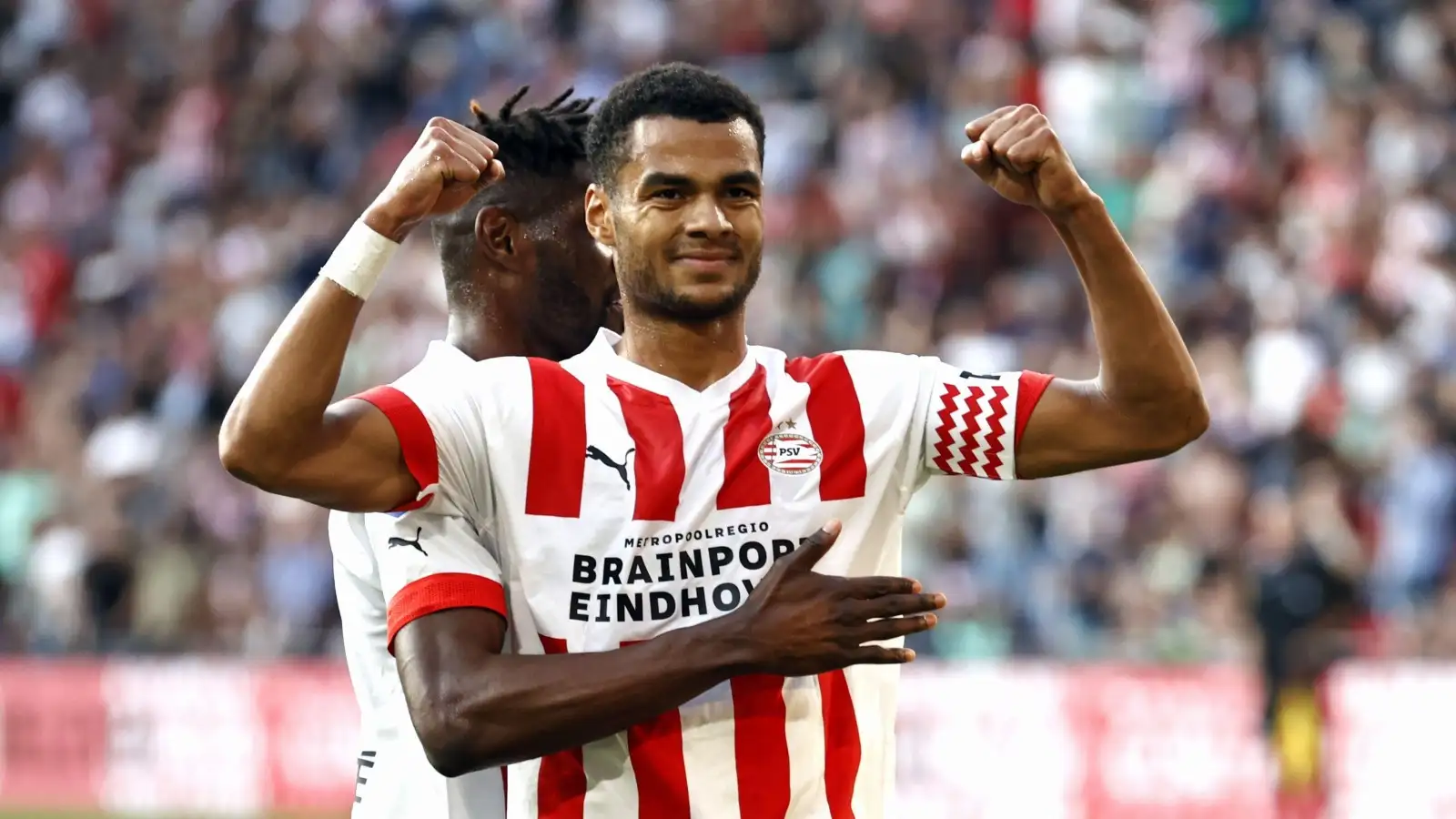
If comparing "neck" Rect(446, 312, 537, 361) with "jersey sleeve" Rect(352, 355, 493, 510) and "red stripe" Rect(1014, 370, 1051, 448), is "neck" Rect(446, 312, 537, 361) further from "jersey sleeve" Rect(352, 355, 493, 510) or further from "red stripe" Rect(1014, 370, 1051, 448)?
"red stripe" Rect(1014, 370, 1051, 448)

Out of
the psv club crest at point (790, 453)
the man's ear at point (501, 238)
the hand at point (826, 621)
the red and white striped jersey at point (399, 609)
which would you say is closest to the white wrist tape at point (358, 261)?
the red and white striped jersey at point (399, 609)

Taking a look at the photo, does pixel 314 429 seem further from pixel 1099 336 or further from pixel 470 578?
pixel 1099 336

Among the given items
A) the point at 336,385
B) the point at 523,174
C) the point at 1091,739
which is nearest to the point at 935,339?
the point at 1091,739

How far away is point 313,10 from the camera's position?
18.3m

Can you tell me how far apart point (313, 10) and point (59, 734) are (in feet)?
23.2

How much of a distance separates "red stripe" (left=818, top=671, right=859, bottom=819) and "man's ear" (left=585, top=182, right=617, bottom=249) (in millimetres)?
999

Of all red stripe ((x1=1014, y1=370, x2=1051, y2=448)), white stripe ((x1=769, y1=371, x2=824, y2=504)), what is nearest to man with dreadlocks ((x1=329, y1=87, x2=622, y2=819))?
white stripe ((x1=769, y1=371, x2=824, y2=504))

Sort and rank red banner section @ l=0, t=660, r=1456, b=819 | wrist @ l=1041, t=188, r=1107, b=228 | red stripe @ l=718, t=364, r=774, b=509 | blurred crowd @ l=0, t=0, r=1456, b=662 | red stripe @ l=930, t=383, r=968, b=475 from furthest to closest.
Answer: blurred crowd @ l=0, t=0, r=1456, b=662
red banner section @ l=0, t=660, r=1456, b=819
red stripe @ l=930, t=383, r=968, b=475
red stripe @ l=718, t=364, r=774, b=509
wrist @ l=1041, t=188, r=1107, b=228

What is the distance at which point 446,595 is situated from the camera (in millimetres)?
4004

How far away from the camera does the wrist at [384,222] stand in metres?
4.03

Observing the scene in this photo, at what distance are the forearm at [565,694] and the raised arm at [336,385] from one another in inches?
17.1

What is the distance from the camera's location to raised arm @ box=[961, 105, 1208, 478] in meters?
3.95

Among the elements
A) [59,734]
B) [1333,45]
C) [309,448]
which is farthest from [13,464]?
[309,448]

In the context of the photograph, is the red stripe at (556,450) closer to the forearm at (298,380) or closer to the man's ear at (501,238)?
the forearm at (298,380)
